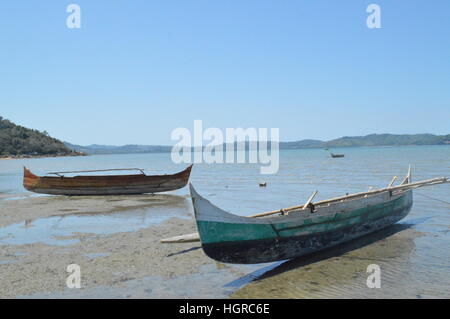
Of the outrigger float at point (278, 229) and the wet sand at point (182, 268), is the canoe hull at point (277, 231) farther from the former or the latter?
the wet sand at point (182, 268)

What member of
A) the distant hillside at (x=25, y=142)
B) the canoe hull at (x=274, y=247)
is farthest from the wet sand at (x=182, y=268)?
the distant hillside at (x=25, y=142)

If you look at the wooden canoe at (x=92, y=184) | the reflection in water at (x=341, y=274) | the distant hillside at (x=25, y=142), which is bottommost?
the reflection in water at (x=341, y=274)

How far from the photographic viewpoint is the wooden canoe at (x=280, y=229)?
24.5 ft

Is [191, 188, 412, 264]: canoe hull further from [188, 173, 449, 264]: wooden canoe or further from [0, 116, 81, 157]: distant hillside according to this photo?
[0, 116, 81, 157]: distant hillside

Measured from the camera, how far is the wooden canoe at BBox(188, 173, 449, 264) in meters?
7.46

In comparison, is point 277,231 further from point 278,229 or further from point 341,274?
point 341,274

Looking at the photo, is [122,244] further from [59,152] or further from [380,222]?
[59,152]

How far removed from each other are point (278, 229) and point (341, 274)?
5.22 feet

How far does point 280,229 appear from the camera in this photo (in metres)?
8.29

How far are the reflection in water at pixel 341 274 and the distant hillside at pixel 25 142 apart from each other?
13849 cm

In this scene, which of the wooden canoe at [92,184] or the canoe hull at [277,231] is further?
the wooden canoe at [92,184]
